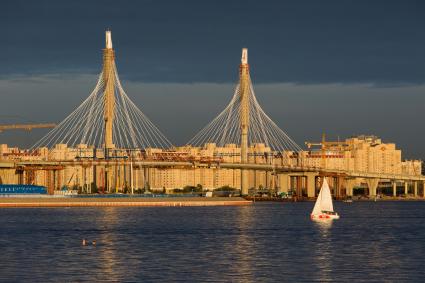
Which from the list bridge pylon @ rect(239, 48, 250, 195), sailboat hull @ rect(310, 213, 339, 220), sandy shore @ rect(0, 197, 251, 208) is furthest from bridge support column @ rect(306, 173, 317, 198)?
sailboat hull @ rect(310, 213, 339, 220)

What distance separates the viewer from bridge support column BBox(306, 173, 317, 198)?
166 meters

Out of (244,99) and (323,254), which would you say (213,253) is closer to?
(323,254)

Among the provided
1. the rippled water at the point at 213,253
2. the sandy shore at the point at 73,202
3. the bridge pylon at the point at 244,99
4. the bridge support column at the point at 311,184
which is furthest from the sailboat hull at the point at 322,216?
the bridge support column at the point at 311,184

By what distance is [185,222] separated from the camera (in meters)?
83.8

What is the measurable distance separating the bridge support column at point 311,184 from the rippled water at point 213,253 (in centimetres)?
8849

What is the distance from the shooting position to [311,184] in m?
168

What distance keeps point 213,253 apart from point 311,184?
11941cm

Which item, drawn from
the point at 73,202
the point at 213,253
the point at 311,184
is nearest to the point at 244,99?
the point at 73,202

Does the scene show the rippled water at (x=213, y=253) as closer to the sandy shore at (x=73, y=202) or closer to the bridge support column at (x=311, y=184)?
the sandy shore at (x=73, y=202)

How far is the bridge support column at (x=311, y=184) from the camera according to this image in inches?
6535

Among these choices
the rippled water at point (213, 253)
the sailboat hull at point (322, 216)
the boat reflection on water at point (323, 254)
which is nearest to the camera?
the boat reflection on water at point (323, 254)

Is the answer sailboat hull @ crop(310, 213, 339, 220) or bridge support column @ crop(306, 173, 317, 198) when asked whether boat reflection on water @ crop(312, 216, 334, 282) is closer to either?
sailboat hull @ crop(310, 213, 339, 220)

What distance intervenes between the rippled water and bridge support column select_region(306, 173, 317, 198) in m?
88.5

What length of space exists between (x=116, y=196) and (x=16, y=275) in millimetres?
96298
